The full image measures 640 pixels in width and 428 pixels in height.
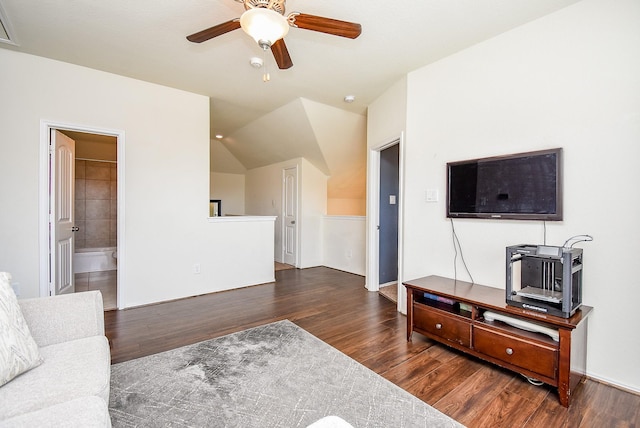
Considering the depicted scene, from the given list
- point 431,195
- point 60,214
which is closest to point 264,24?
point 431,195

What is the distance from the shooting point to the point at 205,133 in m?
3.80

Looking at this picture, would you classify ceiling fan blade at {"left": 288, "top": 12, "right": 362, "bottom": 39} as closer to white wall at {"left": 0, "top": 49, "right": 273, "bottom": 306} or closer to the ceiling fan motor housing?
the ceiling fan motor housing

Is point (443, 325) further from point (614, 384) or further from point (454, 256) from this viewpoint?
point (614, 384)

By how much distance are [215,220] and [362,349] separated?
2.60 meters

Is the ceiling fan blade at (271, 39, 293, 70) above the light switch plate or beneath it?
above

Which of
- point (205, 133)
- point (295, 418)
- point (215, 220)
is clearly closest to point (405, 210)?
point (295, 418)

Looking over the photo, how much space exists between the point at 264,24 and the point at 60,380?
1.94 metres

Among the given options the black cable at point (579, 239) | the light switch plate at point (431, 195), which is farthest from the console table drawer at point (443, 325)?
the light switch plate at point (431, 195)

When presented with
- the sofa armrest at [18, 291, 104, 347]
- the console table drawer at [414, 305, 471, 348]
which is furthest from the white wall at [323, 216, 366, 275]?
the sofa armrest at [18, 291, 104, 347]

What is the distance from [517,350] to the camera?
187 cm

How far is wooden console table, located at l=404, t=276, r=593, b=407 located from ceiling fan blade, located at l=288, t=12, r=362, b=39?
6.53 ft

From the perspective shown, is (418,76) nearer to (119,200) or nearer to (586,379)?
(586,379)

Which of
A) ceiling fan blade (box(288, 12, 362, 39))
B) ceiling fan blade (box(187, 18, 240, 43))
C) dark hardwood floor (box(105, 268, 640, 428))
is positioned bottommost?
dark hardwood floor (box(105, 268, 640, 428))

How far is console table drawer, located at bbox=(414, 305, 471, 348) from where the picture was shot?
214cm
